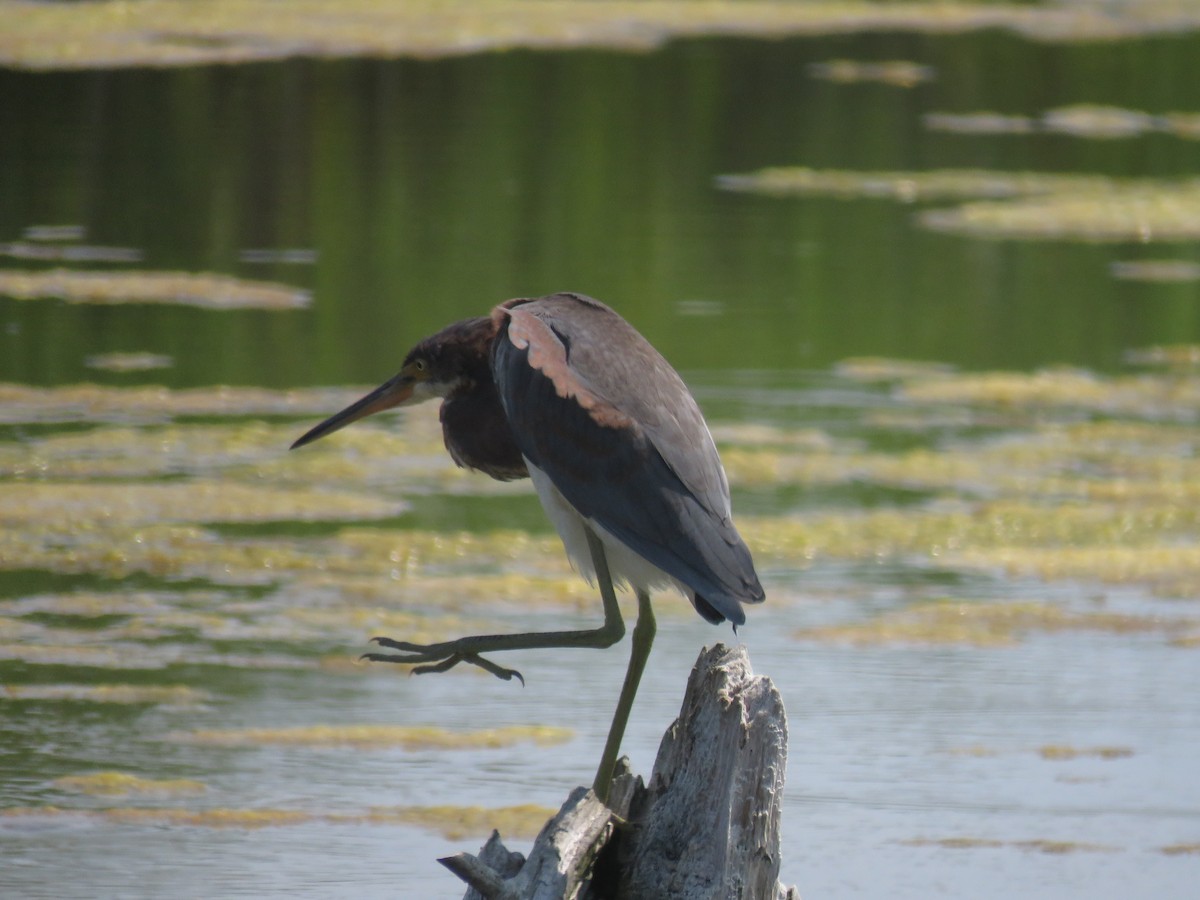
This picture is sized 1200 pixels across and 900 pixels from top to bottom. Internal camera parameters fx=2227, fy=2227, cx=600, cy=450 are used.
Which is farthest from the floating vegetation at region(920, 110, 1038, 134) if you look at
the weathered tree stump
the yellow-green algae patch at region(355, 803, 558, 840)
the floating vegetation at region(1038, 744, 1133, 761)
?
the weathered tree stump

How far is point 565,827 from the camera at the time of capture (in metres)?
3.34

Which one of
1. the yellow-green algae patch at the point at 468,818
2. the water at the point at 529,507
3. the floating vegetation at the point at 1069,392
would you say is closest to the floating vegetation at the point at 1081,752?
the water at the point at 529,507

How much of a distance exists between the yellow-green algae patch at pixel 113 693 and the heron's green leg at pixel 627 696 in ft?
5.89

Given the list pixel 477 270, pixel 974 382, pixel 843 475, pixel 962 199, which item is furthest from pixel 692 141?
pixel 843 475

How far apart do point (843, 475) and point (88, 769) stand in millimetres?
3266

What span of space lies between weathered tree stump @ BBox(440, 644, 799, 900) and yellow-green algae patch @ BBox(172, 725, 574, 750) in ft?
5.90

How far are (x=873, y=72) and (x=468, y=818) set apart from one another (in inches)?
547

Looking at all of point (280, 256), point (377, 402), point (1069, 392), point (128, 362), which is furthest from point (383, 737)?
point (280, 256)

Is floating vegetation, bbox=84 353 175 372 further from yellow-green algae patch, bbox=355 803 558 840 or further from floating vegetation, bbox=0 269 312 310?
yellow-green algae patch, bbox=355 803 558 840

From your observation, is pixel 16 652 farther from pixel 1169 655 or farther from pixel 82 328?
pixel 82 328

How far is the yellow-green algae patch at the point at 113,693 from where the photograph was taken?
17.8 ft

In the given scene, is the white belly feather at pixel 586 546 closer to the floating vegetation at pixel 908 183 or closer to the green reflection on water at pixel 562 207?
the green reflection on water at pixel 562 207

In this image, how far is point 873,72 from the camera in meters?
17.9

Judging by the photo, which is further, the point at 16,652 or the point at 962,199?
the point at 962,199
